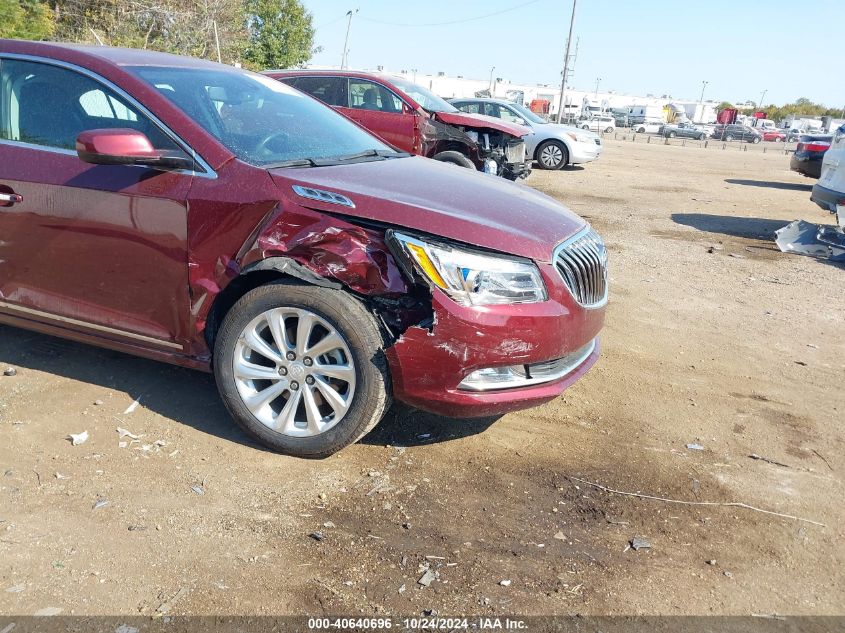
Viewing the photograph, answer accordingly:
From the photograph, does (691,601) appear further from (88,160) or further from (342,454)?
(88,160)

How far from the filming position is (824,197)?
9.08 meters

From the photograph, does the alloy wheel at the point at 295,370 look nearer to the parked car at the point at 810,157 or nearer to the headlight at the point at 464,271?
the headlight at the point at 464,271

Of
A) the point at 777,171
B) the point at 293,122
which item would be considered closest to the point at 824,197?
the point at 293,122

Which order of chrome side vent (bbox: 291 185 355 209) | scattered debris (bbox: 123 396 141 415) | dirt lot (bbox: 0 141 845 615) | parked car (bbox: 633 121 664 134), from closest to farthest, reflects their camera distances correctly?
dirt lot (bbox: 0 141 845 615) → chrome side vent (bbox: 291 185 355 209) → scattered debris (bbox: 123 396 141 415) → parked car (bbox: 633 121 664 134)

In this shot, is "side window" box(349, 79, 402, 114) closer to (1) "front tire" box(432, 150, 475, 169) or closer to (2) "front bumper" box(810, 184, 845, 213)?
(1) "front tire" box(432, 150, 475, 169)

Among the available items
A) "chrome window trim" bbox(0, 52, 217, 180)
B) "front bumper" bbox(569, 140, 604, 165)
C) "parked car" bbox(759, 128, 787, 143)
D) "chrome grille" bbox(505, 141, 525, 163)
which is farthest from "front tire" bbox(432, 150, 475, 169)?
"parked car" bbox(759, 128, 787, 143)

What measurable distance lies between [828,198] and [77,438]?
897 cm

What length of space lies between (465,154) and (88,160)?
346 inches

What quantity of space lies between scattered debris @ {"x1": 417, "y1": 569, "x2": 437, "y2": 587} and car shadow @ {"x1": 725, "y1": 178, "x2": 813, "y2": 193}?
56.5 feet

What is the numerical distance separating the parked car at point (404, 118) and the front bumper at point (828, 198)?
4650mm

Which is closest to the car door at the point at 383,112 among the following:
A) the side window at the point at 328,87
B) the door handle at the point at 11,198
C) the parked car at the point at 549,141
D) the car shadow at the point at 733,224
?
the side window at the point at 328,87

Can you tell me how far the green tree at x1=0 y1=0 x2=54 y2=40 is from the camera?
58.6 ft

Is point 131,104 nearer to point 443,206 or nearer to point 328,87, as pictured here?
point 443,206

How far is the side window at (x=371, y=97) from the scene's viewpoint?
11.4m
